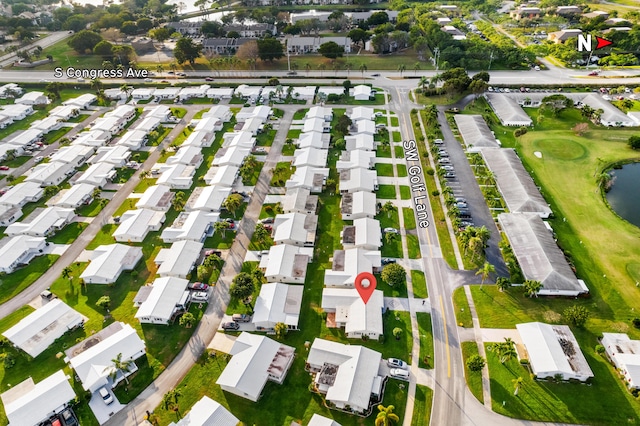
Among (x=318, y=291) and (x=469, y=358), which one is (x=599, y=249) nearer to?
(x=469, y=358)

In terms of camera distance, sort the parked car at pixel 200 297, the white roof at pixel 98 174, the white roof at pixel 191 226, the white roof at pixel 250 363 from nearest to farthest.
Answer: the white roof at pixel 250 363
the parked car at pixel 200 297
the white roof at pixel 191 226
the white roof at pixel 98 174

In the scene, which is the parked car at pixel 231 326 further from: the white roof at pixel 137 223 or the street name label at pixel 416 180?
the street name label at pixel 416 180

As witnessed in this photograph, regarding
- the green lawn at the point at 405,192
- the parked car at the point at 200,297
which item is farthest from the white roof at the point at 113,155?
the green lawn at the point at 405,192

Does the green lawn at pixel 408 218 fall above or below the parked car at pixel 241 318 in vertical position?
above

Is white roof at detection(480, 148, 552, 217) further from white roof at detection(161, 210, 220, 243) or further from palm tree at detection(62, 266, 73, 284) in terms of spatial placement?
palm tree at detection(62, 266, 73, 284)

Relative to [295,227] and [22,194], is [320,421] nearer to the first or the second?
[295,227]

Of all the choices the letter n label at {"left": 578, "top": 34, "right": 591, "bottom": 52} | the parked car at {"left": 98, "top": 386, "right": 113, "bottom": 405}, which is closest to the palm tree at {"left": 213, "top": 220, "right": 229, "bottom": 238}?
the parked car at {"left": 98, "top": 386, "right": 113, "bottom": 405}
